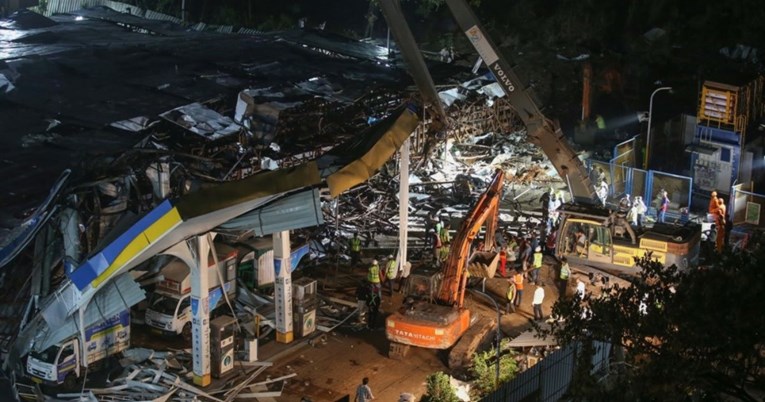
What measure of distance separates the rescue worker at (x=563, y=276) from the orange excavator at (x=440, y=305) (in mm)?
3365

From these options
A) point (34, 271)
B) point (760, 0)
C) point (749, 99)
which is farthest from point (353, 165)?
point (760, 0)

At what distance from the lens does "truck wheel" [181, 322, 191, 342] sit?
28.9 meters

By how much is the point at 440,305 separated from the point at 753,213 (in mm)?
16370

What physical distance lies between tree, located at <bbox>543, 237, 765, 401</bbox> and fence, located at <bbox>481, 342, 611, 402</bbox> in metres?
5.99

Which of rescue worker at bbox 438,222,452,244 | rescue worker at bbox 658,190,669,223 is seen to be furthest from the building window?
rescue worker at bbox 438,222,452,244

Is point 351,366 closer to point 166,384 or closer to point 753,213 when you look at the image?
point 166,384

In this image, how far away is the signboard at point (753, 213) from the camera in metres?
39.0

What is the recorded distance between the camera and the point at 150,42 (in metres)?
46.3

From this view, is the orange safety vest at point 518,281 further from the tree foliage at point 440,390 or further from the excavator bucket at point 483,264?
the tree foliage at point 440,390

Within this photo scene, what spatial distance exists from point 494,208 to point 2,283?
14181 mm

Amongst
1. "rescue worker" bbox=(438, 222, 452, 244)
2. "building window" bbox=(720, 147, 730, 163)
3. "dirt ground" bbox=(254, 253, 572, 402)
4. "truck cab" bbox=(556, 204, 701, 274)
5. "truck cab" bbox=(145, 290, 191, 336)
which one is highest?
"building window" bbox=(720, 147, 730, 163)

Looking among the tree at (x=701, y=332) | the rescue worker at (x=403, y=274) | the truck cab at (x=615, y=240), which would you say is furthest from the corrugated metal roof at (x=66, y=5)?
the tree at (x=701, y=332)

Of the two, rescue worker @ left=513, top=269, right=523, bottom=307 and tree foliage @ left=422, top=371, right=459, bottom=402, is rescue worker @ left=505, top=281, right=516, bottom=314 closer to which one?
rescue worker @ left=513, top=269, right=523, bottom=307

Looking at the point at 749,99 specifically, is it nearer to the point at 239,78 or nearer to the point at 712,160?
the point at 712,160
